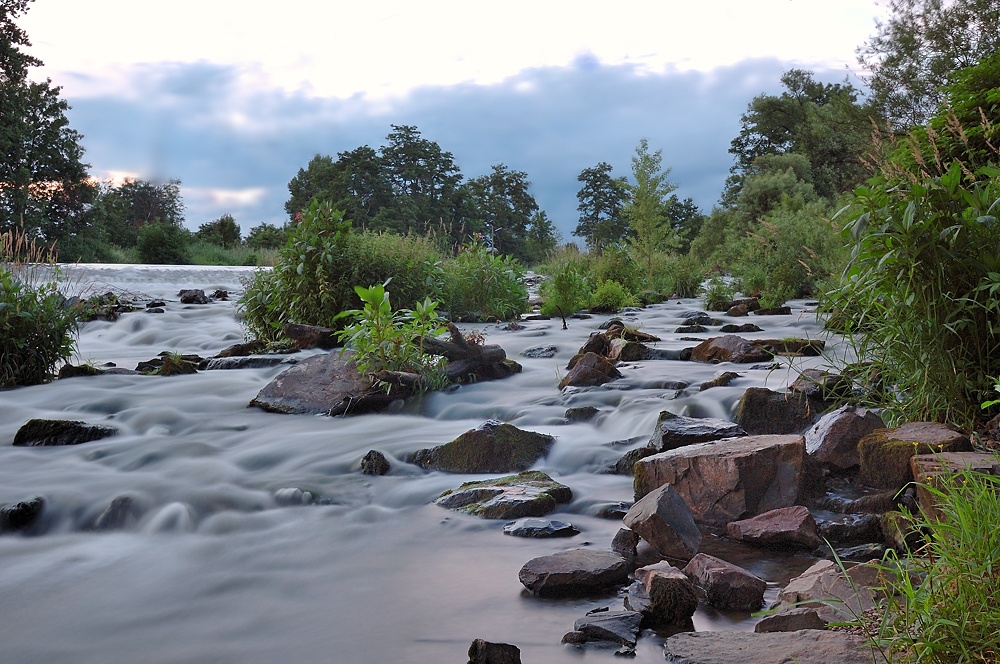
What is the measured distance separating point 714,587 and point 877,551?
1.00 metres

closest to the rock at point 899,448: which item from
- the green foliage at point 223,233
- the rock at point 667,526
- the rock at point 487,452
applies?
the rock at point 667,526

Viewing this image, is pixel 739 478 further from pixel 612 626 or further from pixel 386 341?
pixel 386 341

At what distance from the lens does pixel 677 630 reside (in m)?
2.56

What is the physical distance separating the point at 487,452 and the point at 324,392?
2.56 metres

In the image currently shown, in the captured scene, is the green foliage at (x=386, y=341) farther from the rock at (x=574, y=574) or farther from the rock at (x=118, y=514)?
the rock at (x=574, y=574)

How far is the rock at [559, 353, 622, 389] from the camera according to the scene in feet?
23.0

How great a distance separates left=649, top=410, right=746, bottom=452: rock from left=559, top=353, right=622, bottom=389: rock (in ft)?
7.06

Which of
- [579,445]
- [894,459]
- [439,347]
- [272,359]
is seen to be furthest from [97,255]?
[894,459]

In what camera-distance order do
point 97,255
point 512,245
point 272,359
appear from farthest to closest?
point 512,245 → point 97,255 → point 272,359

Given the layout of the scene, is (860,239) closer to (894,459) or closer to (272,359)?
(894,459)

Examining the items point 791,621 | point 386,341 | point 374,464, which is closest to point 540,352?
point 386,341

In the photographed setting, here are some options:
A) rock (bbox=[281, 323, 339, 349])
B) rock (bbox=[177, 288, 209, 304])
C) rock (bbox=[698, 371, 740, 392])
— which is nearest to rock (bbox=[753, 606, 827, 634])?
rock (bbox=[698, 371, 740, 392])

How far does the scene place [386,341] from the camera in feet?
22.8

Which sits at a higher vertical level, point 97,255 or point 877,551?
point 97,255
